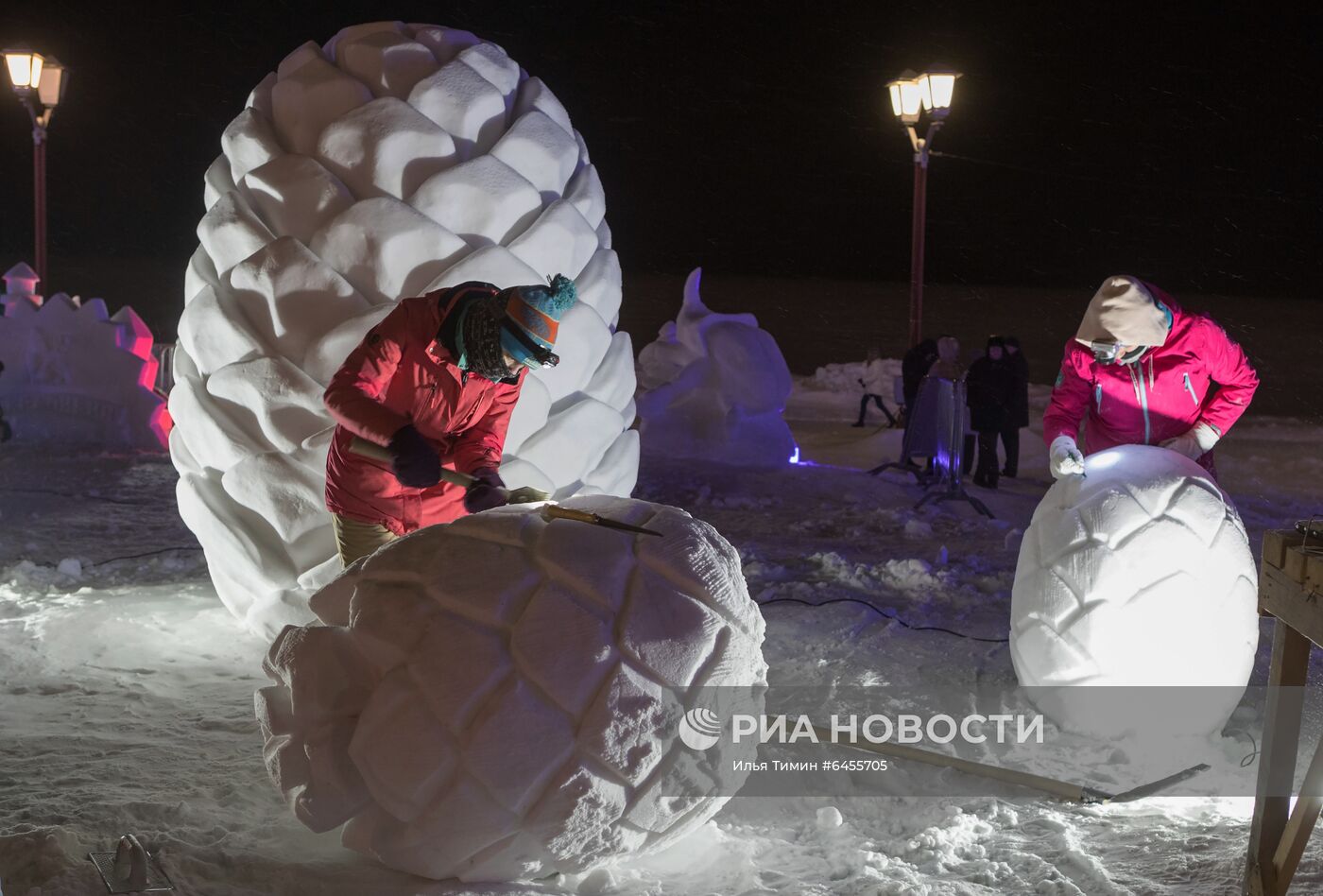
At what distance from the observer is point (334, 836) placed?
2674 mm

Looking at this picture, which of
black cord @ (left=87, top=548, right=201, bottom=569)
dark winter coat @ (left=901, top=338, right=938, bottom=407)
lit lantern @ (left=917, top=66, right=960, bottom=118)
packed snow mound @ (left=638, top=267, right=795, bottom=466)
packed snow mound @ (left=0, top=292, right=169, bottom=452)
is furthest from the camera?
lit lantern @ (left=917, top=66, right=960, bottom=118)

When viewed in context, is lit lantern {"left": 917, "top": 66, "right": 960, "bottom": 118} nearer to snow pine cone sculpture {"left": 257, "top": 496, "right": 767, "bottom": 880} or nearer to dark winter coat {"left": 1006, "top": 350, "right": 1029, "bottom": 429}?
dark winter coat {"left": 1006, "top": 350, "right": 1029, "bottom": 429}

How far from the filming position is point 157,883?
2355 millimetres

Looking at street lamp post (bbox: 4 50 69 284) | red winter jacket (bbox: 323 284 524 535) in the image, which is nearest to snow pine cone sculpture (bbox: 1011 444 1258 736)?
red winter jacket (bbox: 323 284 524 535)

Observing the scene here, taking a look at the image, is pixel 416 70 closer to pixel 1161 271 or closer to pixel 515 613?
pixel 515 613

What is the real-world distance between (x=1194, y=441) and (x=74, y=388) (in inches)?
337

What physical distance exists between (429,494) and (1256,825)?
237 centimetres

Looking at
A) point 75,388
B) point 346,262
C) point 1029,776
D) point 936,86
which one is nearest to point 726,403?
point 936,86

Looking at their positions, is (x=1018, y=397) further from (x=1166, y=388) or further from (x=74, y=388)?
(x=74, y=388)

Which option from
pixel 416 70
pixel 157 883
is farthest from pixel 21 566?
pixel 157 883

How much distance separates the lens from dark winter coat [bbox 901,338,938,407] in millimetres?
10258

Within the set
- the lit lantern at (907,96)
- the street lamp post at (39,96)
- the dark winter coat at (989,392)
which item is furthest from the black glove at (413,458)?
the street lamp post at (39,96)

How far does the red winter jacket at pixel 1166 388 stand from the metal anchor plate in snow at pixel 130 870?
→ 3160 millimetres

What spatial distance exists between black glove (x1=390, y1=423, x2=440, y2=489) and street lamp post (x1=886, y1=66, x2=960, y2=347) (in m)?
9.06
